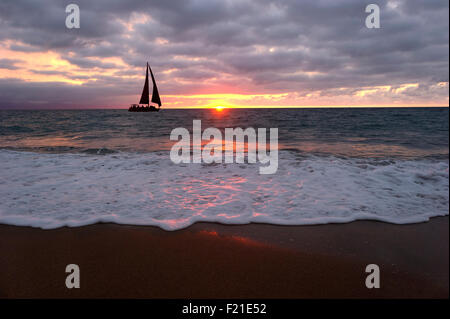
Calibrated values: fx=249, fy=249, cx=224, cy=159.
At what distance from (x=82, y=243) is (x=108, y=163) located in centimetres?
453

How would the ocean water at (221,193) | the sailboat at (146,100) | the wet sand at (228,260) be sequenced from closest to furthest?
the wet sand at (228,260), the ocean water at (221,193), the sailboat at (146,100)

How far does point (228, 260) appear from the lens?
102 inches

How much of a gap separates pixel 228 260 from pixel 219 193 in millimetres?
2013

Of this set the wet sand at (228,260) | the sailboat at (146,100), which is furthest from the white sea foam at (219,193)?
the sailboat at (146,100)

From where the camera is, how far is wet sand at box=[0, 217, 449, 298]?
2131 mm

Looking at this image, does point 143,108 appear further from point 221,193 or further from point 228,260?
point 228,260

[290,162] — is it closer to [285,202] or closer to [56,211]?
[285,202]

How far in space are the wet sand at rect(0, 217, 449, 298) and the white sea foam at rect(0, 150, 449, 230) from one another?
0.87 ft

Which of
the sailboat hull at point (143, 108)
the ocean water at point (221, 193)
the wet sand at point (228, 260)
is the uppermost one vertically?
the sailboat hull at point (143, 108)

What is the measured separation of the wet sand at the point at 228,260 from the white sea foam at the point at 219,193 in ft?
0.87

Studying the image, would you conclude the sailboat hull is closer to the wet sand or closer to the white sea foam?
the white sea foam

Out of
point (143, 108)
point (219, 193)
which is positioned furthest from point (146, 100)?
point (219, 193)

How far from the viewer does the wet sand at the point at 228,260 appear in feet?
6.99

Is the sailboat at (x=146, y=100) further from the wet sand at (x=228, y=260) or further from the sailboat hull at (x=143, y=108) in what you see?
the wet sand at (x=228, y=260)
